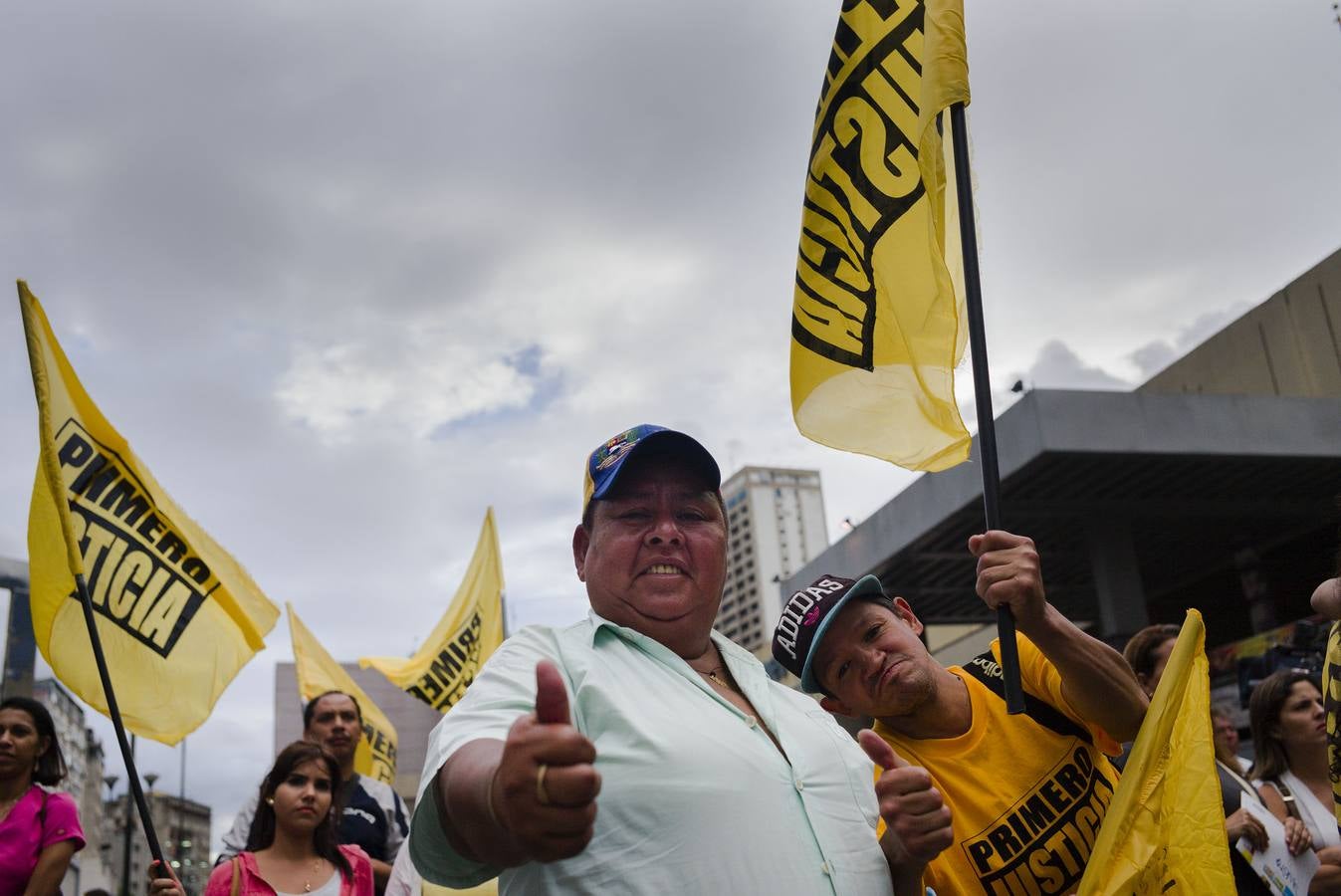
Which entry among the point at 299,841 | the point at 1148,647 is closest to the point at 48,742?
the point at 299,841

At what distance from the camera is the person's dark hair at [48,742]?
452 cm

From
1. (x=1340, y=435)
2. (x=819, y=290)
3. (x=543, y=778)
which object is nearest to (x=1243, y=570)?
(x=1340, y=435)

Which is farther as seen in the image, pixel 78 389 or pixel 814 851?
pixel 78 389

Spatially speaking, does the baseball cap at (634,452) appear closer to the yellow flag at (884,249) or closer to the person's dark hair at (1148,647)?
the yellow flag at (884,249)

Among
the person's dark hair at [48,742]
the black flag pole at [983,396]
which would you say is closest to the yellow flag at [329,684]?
the person's dark hair at [48,742]

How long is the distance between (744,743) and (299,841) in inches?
124

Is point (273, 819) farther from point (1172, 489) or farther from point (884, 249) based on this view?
point (1172, 489)

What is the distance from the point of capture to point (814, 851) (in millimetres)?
1991

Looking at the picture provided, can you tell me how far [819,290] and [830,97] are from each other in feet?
1.99

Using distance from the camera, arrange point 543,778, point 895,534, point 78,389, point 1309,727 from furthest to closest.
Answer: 1. point 895,534
2. point 78,389
3. point 1309,727
4. point 543,778

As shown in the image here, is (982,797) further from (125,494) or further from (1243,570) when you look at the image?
(1243,570)

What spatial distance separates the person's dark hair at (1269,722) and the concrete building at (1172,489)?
1162cm

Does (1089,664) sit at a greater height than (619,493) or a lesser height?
lesser

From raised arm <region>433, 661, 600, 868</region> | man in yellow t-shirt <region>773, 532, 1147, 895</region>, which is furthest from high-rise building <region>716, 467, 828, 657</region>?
raised arm <region>433, 661, 600, 868</region>
